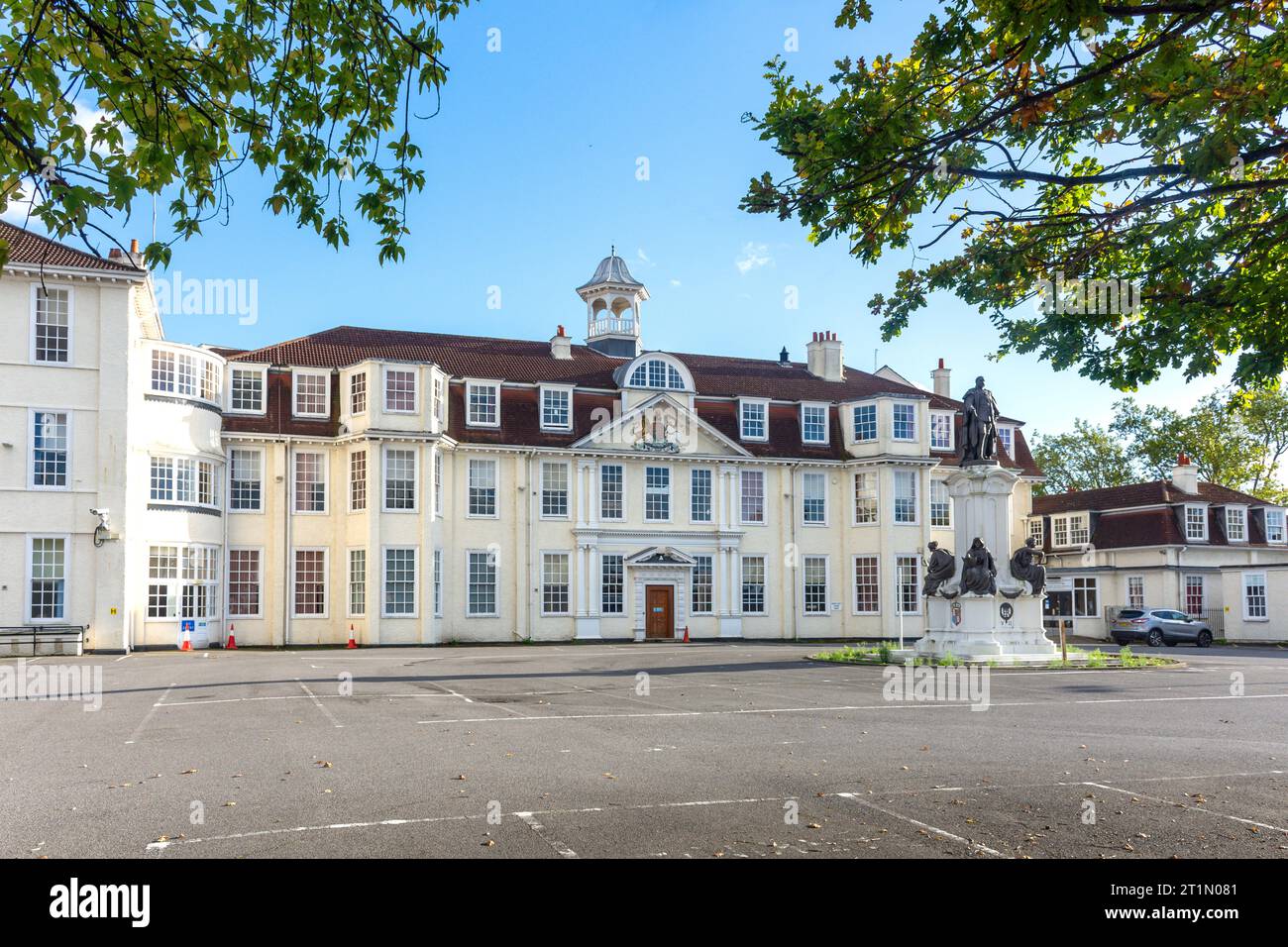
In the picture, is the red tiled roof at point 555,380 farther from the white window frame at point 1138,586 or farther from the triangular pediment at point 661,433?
the white window frame at point 1138,586

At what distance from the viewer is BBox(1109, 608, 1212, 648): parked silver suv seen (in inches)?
1732

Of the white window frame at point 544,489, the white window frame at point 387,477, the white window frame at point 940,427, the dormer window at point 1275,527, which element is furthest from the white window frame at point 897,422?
the dormer window at point 1275,527

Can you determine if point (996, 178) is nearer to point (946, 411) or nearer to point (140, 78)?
point (140, 78)

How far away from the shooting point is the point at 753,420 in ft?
153

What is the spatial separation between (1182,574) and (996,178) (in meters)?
47.7

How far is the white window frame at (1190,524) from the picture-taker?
5122 cm

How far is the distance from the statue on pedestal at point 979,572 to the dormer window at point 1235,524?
30883 millimetres

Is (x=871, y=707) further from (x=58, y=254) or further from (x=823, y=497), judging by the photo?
(x=823, y=497)

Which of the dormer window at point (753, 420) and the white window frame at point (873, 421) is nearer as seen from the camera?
the white window frame at point (873, 421)

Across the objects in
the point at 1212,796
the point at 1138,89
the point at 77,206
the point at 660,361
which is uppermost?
the point at 660,361

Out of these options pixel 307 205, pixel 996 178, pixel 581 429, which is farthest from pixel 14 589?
pixel 996 178

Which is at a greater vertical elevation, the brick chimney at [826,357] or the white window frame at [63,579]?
the brick chimney at [826,357]

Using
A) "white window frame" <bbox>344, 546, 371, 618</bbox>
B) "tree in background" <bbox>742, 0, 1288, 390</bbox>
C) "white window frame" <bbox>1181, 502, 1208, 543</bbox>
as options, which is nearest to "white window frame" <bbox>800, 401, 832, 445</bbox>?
"white window frame" <bbox>1181, 502, 1208, 543</bbox>

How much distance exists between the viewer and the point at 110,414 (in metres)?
32.8
